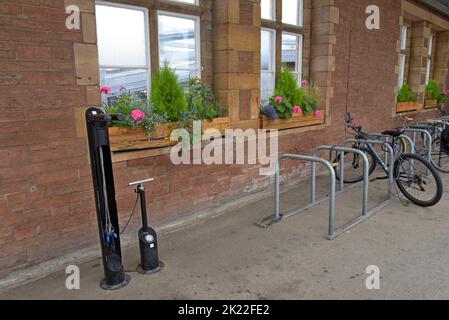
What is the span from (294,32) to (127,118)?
339 cm

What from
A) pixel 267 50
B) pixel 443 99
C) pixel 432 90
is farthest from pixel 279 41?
pixel 443 99

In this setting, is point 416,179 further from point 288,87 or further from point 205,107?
point 205,107

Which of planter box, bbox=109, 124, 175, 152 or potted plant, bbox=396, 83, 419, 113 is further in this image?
potted plant, bbox=396, 83, 419, 113

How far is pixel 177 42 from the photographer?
4102mm

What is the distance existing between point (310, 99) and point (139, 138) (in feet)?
9.91

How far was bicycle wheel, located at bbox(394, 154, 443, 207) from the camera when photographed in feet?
14.3

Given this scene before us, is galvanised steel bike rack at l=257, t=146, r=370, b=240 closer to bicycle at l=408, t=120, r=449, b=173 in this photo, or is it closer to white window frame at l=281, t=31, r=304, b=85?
white window frame at l=281, t=31, r=304, b=85

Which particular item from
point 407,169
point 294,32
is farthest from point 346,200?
point 294,32

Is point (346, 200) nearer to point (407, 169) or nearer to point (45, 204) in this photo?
point (407, 169)

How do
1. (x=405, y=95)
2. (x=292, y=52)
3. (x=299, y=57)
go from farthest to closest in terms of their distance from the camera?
(x=405, y=95)
(x=299, y=57)
(x=292, y=52)

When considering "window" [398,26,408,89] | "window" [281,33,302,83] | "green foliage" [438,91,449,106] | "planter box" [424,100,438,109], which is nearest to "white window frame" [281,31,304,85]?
"window" [281,33,302,83]

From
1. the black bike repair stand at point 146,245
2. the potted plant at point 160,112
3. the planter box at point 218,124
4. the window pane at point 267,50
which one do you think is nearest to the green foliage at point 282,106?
the window pane at point 267,50

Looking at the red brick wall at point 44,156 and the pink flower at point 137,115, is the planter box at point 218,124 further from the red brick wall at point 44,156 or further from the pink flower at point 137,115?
the pink flower at point 137,115

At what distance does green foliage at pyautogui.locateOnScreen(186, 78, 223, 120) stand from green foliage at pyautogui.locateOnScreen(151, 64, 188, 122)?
0.21 meters
